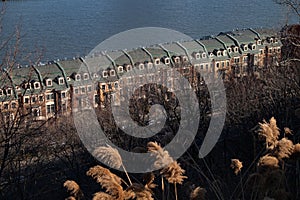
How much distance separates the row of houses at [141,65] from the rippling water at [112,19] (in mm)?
871

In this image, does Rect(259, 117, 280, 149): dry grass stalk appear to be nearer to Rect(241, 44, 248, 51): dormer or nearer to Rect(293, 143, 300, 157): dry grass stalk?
Rect(293, 143, 300, 157): dry grass stalk

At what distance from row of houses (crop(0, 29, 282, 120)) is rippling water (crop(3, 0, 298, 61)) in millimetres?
871

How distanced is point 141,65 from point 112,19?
293 inches

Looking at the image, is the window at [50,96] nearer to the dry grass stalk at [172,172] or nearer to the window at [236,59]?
the window at [236,59]

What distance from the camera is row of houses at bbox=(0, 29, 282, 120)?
23.4 feet

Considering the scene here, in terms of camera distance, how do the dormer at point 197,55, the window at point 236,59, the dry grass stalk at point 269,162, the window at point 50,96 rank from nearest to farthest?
the dry grass stalk at point 269,162 → the window at point 50,96 → the dormer at point 197,55 → the window at point 236,59

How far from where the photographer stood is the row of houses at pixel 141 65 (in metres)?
7.14

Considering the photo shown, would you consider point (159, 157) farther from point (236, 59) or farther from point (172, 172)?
point (236, 59)

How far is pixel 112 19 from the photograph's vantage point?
52.7ft

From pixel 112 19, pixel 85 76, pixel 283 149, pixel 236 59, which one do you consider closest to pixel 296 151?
pixel 283 149

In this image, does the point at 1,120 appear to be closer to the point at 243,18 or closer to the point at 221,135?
the point at 221,135

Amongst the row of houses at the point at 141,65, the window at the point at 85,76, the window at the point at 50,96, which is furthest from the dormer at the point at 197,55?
the window at the point at 50,96

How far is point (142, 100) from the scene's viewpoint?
5.79m

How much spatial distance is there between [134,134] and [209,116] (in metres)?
0.80
